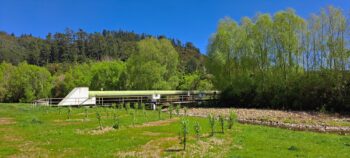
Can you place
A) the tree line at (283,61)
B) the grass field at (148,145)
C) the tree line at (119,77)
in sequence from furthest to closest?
the tree line at (119,77) → the tree line at (283,61) → the grass field at (148,145)

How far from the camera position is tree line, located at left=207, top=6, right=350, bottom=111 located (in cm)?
4784

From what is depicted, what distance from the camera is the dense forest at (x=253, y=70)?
1914 inches

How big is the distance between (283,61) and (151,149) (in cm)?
4615

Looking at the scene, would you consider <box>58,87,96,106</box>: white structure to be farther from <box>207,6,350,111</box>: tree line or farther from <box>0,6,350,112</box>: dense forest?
<box>207,6,350,111</box>: tree line

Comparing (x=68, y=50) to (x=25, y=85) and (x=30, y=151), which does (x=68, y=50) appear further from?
(x=30, y=151)

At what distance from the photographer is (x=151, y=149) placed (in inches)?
623

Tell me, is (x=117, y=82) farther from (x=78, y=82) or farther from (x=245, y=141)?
(x=245, y=141)

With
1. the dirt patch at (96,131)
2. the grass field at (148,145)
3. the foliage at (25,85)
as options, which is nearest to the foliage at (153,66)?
the foliage at (25,85)

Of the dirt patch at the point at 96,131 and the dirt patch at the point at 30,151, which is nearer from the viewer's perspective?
the dirt patch at the point at 30,151

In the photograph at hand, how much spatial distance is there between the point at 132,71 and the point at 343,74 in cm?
4519

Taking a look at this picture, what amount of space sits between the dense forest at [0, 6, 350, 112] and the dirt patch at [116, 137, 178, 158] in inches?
1485

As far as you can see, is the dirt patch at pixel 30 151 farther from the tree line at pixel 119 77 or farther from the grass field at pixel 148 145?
the tree line at pixel 119 77

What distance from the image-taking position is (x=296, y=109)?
51.4 metres

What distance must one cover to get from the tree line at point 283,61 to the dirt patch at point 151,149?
37.8 meters
